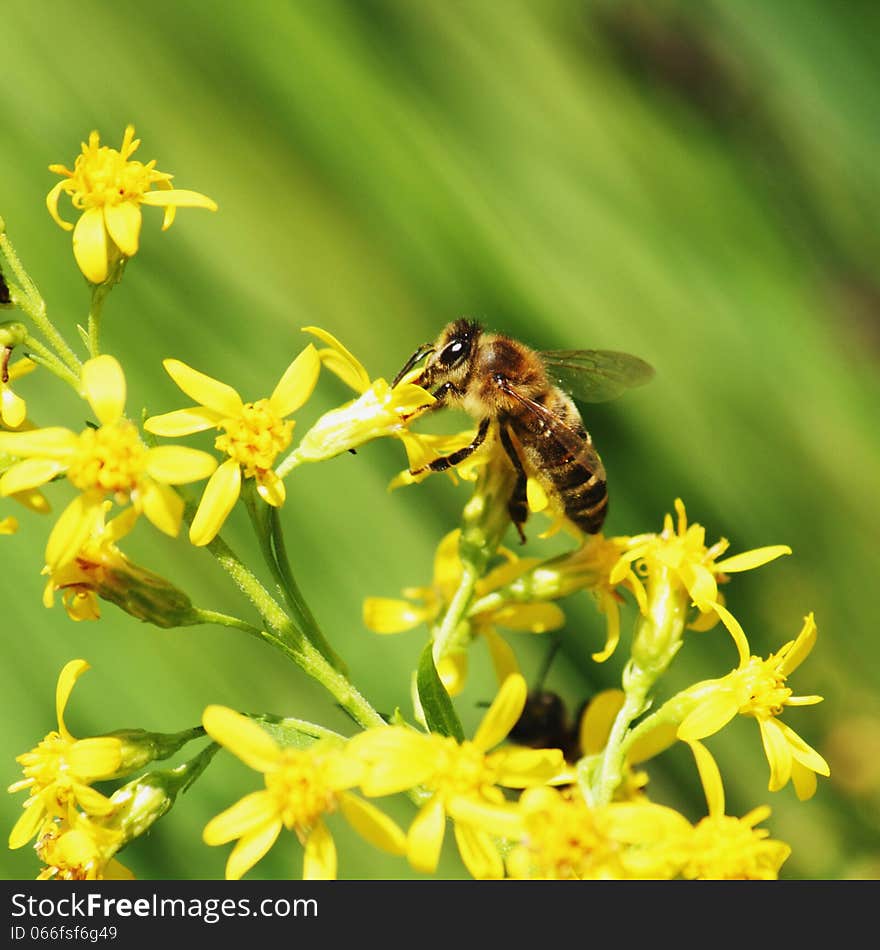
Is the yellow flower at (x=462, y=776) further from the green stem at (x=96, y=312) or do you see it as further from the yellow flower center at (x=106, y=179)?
the yellow flower center at (x=106, y=179)

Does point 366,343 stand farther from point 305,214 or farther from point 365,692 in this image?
point 365,692

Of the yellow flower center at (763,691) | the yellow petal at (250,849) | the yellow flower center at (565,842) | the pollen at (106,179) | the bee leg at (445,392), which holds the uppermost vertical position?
the pollen at (106,179)

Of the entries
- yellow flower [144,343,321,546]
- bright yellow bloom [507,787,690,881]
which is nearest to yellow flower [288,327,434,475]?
yellow flower [144,343,321,546]

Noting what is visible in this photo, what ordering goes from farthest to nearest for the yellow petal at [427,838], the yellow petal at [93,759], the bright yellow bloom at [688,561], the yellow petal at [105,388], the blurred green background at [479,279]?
the blurred green background at [479,279], the bright yellow bloom at [688,561], the yellow petal at [93,759], the yellow petal at [105,388], the yellow petal at [427,838]

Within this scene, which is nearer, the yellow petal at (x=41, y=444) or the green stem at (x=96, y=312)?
the yellow petal at (x=41, y=444)

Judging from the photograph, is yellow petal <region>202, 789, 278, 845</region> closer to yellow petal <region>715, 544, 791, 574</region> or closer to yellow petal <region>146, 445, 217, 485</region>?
yellow petal <region>146, 445, 217, 485</region>

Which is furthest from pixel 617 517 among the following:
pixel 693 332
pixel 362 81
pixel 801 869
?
pixel 362 81

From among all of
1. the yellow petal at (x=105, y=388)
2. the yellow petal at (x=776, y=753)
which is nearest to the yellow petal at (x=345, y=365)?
the yellow petal at (x=105, y=388)
